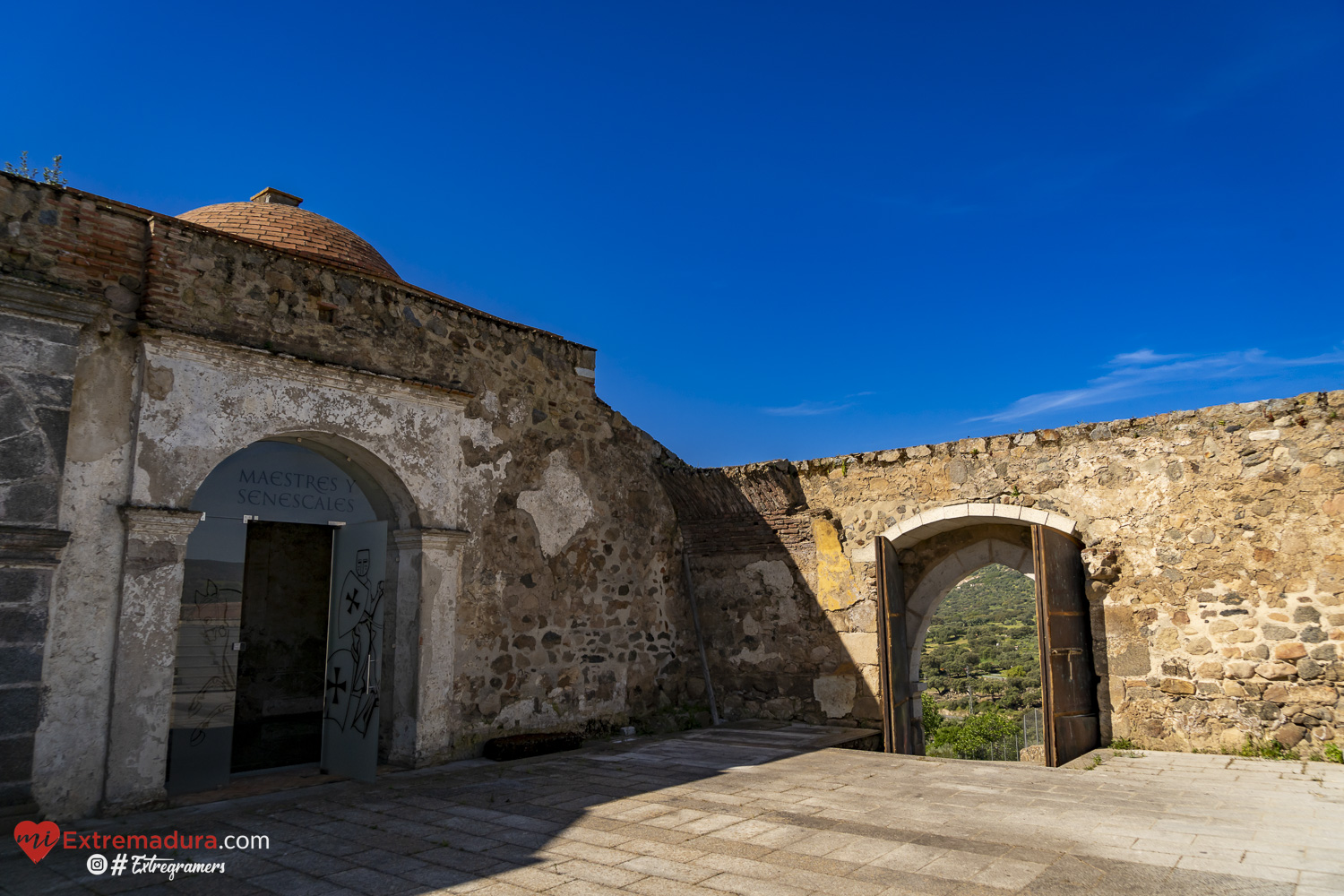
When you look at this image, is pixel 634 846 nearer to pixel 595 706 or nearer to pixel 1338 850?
pixel 1338 850

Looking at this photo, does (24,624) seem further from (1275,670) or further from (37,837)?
(1275,670)

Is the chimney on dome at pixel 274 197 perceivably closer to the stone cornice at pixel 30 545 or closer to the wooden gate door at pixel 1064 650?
the stone cornice at pixel 30 545

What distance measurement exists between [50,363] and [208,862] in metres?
3.19

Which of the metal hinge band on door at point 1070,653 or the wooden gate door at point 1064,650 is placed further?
the metal hinge band on door at point 1070,653

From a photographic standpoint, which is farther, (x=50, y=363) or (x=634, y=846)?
(x=50, y=363)

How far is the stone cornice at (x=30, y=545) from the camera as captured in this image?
15.5 feet

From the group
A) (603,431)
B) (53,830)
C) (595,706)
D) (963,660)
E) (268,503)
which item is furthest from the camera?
(963,660)

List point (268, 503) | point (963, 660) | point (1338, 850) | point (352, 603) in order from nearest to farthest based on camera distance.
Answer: point (1338, 850), point (268, 503), point (352, 603), point (963, 660)

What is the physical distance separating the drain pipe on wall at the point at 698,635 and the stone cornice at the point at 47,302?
20.8 feet

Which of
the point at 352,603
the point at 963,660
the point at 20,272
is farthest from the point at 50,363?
the point at 963,660

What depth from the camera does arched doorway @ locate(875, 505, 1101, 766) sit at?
6.76 m

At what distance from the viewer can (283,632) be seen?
1045 cm

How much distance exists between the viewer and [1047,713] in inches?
259

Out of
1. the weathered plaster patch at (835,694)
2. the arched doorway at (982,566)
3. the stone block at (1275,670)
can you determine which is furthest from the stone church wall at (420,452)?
the stone block at (1275,670)
